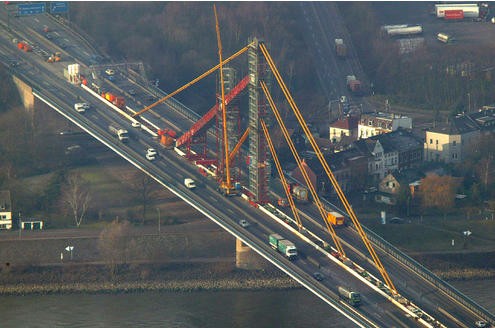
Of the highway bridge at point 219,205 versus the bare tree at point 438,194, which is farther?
the bare tree at point 438,194

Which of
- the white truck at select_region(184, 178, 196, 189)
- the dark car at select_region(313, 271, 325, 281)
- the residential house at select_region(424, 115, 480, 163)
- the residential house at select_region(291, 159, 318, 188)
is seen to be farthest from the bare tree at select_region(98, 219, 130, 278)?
the residential house at select_region(424, 115, 480, 163)

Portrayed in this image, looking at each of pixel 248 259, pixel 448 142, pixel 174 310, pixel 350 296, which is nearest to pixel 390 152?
pixel 448 142

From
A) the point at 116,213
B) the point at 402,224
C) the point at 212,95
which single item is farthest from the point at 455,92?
the point at 116,213

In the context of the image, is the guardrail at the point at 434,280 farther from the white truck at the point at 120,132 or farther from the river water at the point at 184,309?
the white truck at the point at 120,132

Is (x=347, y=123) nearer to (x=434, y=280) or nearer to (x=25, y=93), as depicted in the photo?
(x=25, y=93)

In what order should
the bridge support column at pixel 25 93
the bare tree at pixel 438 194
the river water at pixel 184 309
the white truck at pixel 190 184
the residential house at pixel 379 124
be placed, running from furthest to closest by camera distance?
the residential house at pixel 379 124 < the bridge support column at pixel 25 93 < the bare tree at pixel 438 194 < the white truck at pixel 190 184 < the river water at pixel 184 309

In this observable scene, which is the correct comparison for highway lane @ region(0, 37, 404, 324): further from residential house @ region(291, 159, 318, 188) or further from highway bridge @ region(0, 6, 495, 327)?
residential house @ region(291, 159, 318, 188)

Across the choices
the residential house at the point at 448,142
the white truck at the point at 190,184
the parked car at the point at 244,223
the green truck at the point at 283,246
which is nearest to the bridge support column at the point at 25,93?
the white truck at the point at 190,184

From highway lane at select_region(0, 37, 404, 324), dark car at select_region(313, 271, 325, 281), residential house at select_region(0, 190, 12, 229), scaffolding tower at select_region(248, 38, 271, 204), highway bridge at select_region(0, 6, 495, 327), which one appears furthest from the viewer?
residential house at select_region(0, 190, 12, 229)
